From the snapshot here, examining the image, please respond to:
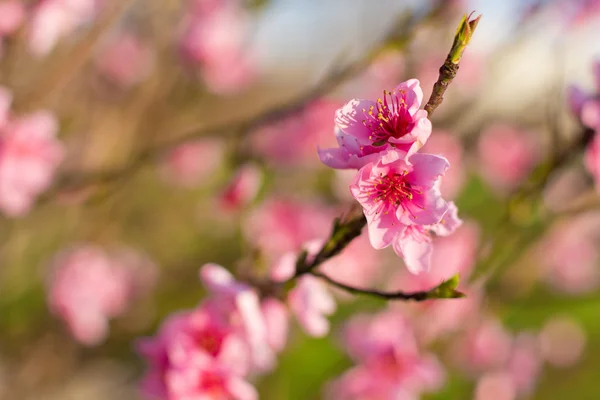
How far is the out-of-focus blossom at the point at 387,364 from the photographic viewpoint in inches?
54.4

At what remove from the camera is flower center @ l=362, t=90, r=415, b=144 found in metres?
0.77

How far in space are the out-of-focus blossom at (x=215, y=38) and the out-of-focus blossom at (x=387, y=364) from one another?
151 centimetres

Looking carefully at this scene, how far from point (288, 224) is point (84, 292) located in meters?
0.83

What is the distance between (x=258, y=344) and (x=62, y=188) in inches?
38.5

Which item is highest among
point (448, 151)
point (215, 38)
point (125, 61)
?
point (125, 61)

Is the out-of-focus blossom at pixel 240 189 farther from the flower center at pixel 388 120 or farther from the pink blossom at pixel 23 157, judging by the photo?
the flower center at pixel 388 120

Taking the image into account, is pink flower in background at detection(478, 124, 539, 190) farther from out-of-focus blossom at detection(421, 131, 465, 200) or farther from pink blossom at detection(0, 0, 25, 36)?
Answer: pink blossom at detection(0, 0, 25, 36)

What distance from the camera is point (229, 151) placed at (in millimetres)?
1727

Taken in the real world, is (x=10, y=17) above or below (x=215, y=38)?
below

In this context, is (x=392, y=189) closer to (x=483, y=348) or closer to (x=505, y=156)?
(x=483, y=348)

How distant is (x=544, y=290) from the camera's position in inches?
182

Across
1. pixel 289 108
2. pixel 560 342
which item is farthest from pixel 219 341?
pixel 560 342

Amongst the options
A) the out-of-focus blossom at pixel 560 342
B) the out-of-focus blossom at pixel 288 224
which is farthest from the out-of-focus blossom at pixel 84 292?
the out-of-focus blossom at pixel 560 342

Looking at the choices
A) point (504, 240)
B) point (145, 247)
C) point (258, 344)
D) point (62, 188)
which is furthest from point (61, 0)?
point (145, 247)
